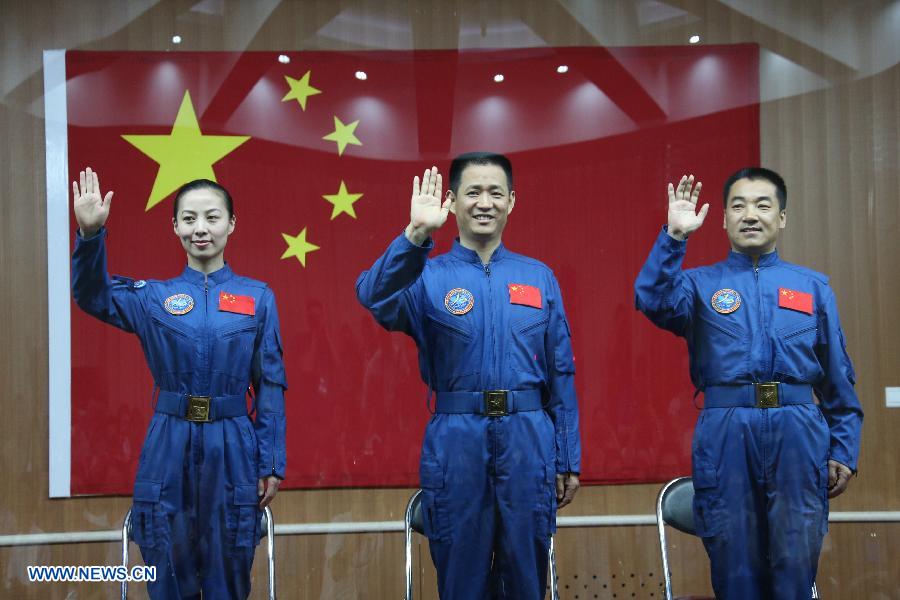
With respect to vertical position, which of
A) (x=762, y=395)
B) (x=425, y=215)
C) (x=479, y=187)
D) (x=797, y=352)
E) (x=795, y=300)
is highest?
(x=479, y=187)

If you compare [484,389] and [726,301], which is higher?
[726,301]

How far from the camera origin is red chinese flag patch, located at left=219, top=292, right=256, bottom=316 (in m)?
3.54

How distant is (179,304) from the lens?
352 cm

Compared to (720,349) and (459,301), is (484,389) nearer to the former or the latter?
(459,301)

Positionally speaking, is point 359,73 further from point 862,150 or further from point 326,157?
point 862,150

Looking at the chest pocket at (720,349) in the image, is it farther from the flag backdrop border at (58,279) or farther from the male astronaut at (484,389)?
the flag backdrop border at (58,279)

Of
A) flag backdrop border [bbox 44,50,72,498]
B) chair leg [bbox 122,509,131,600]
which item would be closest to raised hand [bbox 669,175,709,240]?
chair leg [bbox 122,509,131,600]

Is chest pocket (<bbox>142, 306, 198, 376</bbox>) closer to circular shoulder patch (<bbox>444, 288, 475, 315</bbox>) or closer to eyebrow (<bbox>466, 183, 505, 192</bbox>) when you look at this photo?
circular shoulder patch (<bbox>444, 288, 475, 315</bbox>)

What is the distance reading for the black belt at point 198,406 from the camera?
11.1 ft

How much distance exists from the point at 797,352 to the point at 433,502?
4.81 feet

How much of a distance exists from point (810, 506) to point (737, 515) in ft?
0.89

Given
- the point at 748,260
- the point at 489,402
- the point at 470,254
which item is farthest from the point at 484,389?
the point at 748,260

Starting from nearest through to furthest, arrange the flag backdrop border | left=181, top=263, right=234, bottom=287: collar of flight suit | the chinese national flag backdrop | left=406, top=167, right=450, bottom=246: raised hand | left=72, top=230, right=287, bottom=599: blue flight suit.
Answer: left=406, top=167, right=450, bottom=246: raised hand
left=72, top=230, right=287, bottom=599: blue flight suit
left=181, top=263, right=234, bottom=287: collar of flight suit
the flag backdrop border
the chinese national flag backdrop

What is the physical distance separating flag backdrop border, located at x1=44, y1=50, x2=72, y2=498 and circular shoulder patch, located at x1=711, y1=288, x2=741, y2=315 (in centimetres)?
274
